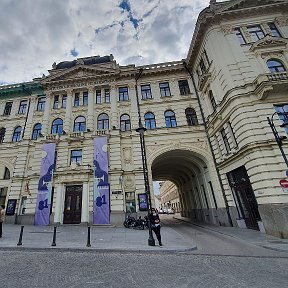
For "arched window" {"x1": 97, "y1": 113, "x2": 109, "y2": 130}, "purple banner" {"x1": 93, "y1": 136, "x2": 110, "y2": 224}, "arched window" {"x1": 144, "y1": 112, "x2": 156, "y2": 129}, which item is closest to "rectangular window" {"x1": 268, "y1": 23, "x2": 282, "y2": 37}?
"arched window" {"x1": 144, "y1": 112, "x2": 156, "y2": 129}

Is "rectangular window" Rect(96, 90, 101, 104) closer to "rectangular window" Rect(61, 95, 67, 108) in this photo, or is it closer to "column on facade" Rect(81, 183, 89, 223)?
"rectangular window" Rect(61, 95, 67, 108)

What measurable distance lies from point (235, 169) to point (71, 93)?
69.8 feet

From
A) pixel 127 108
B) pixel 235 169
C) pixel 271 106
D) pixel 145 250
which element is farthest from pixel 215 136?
pixel 145 250

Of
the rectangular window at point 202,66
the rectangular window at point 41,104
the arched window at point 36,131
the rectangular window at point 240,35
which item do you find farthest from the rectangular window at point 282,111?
the rectangular window at point 41,104

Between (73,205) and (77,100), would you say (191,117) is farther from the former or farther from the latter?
(73,205)

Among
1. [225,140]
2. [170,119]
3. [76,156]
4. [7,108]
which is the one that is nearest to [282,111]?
[225,140]

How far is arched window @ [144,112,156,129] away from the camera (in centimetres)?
2241

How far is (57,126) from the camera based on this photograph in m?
23.5

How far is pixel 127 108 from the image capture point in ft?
76.8

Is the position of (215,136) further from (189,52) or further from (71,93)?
(71,93)

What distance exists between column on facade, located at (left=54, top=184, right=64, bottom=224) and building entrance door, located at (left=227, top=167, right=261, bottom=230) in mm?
17138

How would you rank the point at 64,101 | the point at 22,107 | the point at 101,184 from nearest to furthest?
the point at 101,184 < the point at 64,101 < the point at 22,107

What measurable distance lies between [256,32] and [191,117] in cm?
1016

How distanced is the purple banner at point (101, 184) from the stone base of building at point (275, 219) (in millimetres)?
13264
